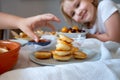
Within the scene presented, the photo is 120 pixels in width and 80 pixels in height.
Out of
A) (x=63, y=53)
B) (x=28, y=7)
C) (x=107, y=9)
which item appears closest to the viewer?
(x=63, y=53)

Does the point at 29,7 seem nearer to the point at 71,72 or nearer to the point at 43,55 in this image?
the point at 43,55

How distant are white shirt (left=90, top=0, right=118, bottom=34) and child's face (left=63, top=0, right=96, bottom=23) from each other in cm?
6

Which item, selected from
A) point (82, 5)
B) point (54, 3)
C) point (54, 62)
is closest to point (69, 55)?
point (54, 62)

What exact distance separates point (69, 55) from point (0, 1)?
198 centimetres

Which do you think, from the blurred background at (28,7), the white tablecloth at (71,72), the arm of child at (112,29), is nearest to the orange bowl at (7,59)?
the white tablecloth at (71,72)

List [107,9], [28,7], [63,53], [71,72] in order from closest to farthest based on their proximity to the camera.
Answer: [71,72], [63,53], [107,9], [28,7]

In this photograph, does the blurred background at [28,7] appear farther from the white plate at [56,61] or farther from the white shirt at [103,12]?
the white plate at [56,61]

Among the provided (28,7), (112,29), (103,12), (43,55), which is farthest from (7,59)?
(28,7)

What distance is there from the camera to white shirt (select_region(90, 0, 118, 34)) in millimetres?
1271

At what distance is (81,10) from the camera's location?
4.49ft

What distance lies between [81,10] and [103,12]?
155mm

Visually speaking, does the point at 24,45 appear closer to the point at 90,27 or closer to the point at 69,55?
the point at 69,55

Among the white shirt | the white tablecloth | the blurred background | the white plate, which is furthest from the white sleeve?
the blurred background

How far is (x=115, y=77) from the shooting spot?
41 cm
